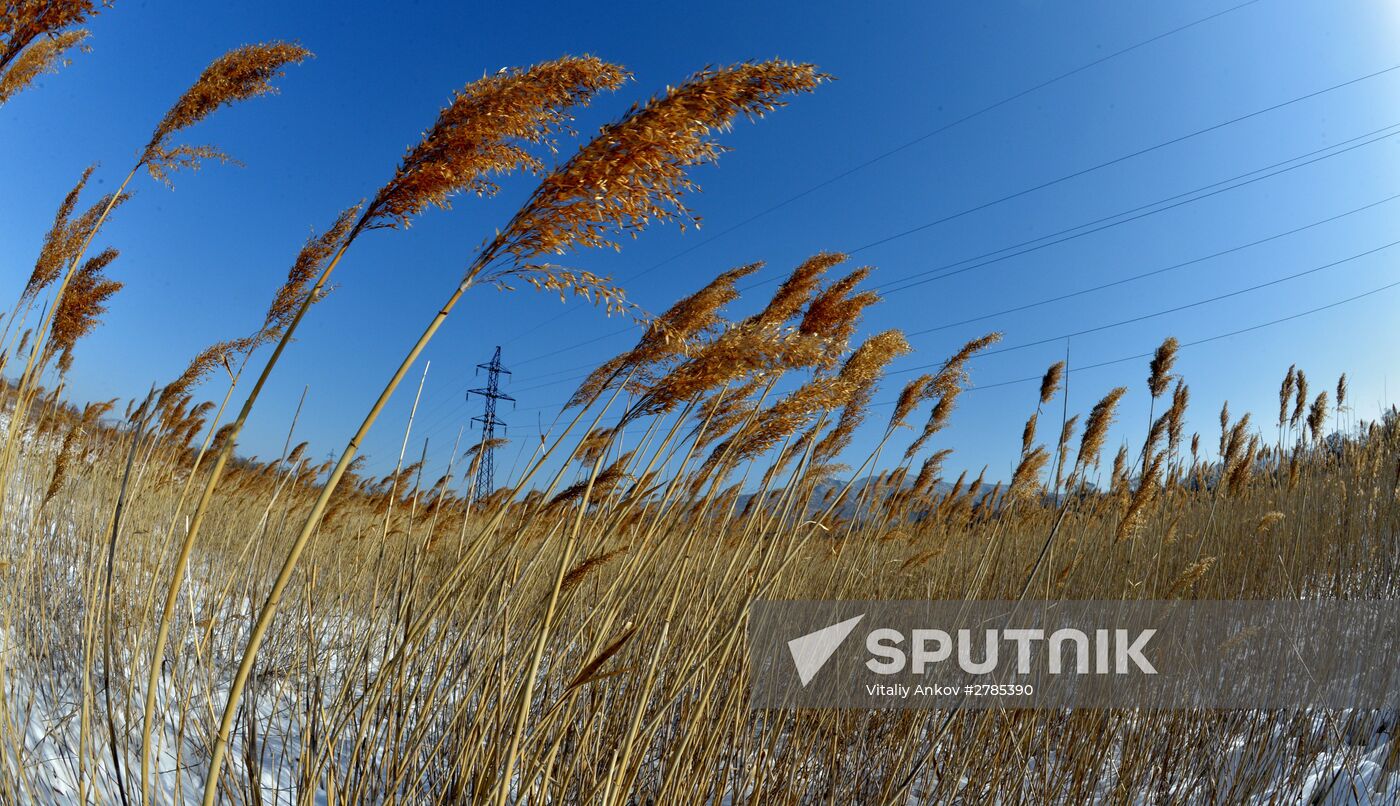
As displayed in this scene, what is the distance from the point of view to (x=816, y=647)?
248cm

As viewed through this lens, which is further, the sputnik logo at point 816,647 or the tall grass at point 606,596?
the sputnik logo at point 816,647

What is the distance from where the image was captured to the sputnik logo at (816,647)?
2.33m

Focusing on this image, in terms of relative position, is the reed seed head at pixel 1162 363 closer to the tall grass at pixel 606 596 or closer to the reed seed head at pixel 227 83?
the tall grass at pixel 606 596

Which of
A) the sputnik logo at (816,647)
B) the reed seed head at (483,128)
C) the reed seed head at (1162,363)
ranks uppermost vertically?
the reed seed head at (1162,363)

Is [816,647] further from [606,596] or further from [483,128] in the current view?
[483,128]

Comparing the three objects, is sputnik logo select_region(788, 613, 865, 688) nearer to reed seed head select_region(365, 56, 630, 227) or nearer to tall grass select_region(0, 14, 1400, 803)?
tall grass select_region(0, 14, 1400, 803)

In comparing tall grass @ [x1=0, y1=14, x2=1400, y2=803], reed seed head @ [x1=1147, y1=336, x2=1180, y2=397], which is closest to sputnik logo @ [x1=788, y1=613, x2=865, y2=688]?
tall grass @ [x1=0, y1=14, x2=1400, y2=803]

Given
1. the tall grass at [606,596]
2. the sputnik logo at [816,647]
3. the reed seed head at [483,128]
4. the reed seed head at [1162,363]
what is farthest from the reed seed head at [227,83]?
the reed seed head at [1162,363]

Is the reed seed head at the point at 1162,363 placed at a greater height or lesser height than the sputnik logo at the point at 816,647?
greater

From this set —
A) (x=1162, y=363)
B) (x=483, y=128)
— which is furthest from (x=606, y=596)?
(x=1162, y=363)

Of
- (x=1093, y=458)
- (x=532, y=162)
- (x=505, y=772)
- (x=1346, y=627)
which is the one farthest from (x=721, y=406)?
(x=1346, y=627)

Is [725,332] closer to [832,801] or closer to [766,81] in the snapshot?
[766,81]

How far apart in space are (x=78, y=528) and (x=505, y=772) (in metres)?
4.12

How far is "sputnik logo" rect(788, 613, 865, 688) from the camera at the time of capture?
233 centimetres
